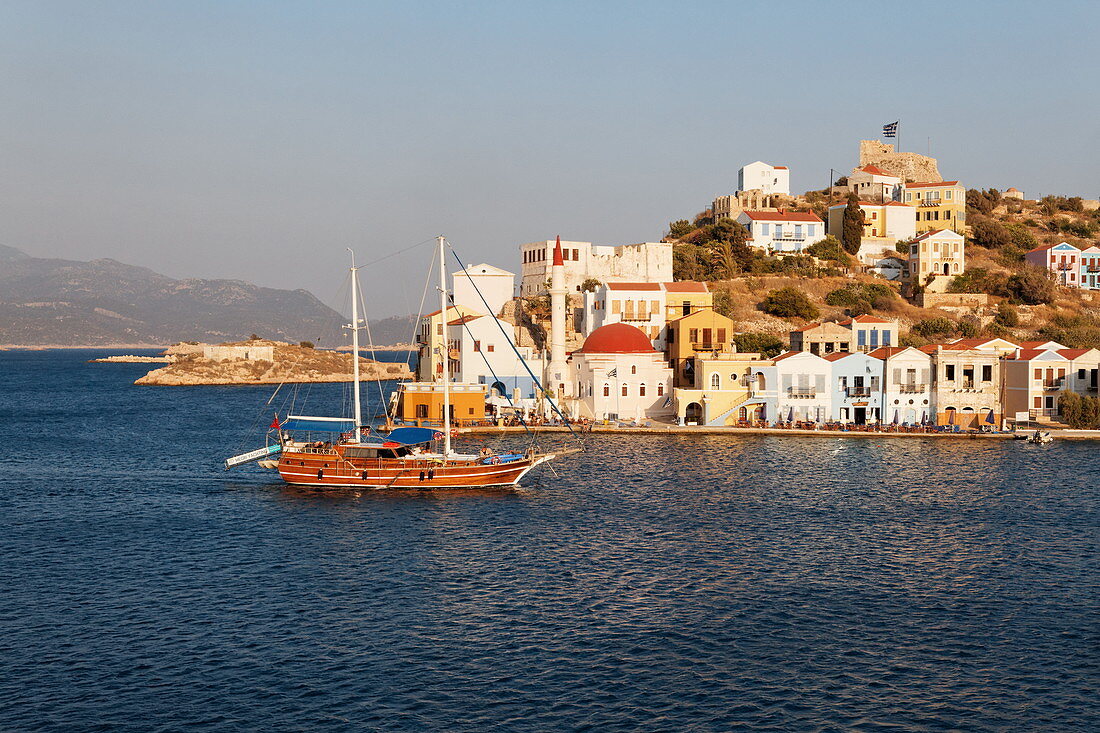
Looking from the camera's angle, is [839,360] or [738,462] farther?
[839,360]

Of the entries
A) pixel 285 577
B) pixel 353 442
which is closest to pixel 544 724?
pixel 285 577

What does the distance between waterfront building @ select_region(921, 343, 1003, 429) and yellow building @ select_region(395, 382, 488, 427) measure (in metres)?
34.0

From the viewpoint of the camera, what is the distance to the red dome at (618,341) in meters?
76.9

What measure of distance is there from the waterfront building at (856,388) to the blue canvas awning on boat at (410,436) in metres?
34.3

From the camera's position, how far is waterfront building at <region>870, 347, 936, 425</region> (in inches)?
2854

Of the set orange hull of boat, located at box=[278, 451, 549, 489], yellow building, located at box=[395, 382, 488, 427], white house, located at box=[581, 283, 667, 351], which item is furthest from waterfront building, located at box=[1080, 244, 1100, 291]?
orange hull of boat, located at box=[278, 451, 549, 489]

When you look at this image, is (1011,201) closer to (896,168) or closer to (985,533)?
(896,168)

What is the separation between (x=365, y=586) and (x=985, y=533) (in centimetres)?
2493

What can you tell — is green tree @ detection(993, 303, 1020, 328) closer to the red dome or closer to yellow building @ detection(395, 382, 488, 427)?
the red dome

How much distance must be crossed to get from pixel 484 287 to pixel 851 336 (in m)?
36.6

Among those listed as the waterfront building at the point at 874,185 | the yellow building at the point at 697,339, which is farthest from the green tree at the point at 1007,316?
the yellow building at the point at 697,339

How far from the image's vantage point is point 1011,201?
138m

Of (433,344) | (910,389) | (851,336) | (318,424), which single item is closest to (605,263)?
(433,344)

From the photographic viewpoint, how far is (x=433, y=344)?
90062 millimetres
